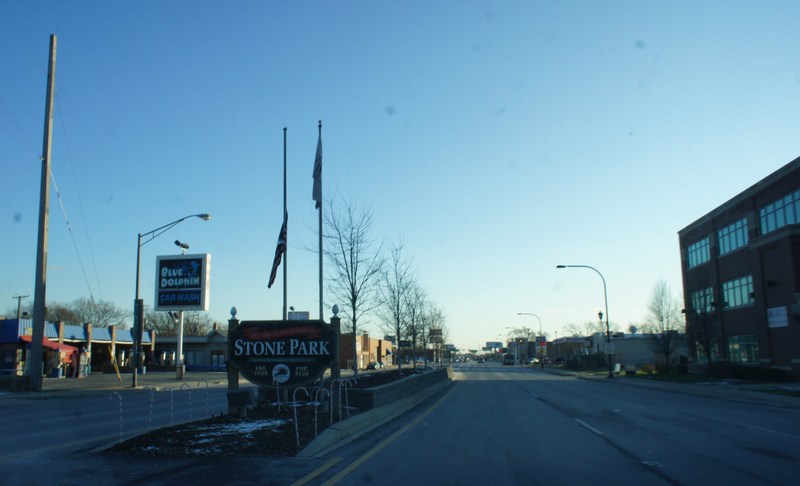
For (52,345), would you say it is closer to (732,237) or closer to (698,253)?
(732,237)

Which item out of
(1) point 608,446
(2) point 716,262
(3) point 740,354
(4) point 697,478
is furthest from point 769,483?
(2) point 716,262

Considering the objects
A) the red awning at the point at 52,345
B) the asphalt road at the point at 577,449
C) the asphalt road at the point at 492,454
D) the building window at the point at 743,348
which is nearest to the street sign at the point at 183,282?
the red awning at the point at 52,345

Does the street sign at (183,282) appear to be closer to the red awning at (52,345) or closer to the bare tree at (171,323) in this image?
the red awning at (52,345)

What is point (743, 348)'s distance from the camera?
49875 millimetres

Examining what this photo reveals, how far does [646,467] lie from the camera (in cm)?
983

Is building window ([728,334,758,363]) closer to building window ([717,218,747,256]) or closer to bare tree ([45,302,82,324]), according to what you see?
building window ([717,218,747,256])

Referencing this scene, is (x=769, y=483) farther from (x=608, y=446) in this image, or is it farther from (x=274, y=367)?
(x=274, y=367)

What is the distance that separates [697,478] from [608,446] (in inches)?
123

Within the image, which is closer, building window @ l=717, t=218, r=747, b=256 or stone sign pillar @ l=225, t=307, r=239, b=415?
stone sign pillar @ l=225, t=307, r=239, b=415

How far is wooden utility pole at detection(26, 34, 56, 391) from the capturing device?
30.4 meters

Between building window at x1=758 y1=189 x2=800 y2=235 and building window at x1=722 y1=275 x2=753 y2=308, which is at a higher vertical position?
building window at x1=758 y1=189 x2=800 y2=235

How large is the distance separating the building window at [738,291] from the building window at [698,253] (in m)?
4.46

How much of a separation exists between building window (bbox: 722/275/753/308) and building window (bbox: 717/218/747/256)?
2.55 metres

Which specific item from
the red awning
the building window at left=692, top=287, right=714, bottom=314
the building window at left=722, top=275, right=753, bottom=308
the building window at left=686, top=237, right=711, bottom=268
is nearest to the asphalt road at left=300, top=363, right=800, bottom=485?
the building window at left=722, top=275, right=753, bottom=308
